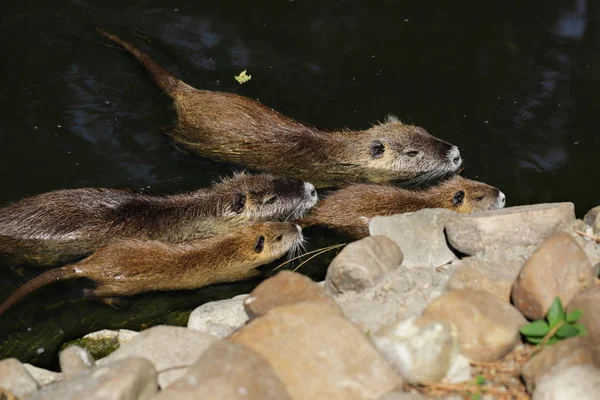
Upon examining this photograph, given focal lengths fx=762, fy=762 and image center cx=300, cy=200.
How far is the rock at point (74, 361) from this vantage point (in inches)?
161

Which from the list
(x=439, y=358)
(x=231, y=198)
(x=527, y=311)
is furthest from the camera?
(x=231, y=198)

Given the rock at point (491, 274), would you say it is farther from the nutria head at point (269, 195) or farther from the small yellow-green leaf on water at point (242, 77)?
the small yellow-green leaf on water at point (242, 77)

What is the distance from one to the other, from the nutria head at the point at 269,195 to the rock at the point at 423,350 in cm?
274

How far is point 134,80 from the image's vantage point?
281 inches

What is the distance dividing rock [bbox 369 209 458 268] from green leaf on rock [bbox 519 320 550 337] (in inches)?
43.2

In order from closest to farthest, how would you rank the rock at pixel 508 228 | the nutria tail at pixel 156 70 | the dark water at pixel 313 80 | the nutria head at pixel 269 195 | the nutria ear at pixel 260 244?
1. the rock at pixel 508 228
2. the nutria ear at pixel 260 244
3. the nutria head at pixel 269 195
4. the dark water at pixel 313 80
5. the nutria tail at pixel 156 70

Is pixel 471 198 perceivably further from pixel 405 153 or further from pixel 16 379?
pixel 16 379

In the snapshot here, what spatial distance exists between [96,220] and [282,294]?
2.00 metres

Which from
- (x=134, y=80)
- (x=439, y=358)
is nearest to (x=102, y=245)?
(x=134, y=80)

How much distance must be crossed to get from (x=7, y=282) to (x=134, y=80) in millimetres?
2484

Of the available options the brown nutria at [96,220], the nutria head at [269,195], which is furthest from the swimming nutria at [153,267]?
the nutria head at [269,195]

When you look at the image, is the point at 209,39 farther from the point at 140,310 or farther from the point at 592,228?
the point at 592,228

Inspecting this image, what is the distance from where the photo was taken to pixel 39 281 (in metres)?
5.13

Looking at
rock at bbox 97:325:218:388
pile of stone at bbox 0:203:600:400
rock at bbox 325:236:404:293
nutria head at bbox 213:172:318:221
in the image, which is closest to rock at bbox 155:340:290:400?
pile of stone at bbox 0:203:600:400
